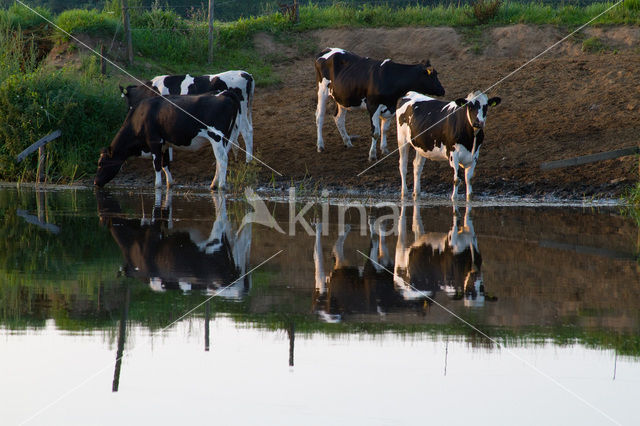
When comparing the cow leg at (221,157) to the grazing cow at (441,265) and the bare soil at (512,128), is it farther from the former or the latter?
the grazing cow at (441,265)

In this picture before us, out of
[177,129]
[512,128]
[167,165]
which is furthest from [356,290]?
[512,128]

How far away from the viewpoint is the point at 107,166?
18.7 m

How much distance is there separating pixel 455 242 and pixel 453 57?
19.6 metres

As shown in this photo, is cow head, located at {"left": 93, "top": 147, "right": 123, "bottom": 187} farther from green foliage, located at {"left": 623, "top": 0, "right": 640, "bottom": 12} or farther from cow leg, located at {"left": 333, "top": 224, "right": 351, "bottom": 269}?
green foliage, located at {"left": 623, "top": 0, "right": 640, "bottom": 12}

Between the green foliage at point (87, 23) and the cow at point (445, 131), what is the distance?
16822 mm

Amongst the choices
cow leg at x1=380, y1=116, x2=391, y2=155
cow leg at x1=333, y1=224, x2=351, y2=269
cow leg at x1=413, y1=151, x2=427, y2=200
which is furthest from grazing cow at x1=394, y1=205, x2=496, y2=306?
cow leg at x1=380, y1=116, x2=391, y2=155

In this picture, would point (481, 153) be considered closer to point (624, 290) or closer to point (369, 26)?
point (624, 290)

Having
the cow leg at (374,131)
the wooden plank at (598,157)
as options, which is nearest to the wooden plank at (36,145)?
the cow leg at (374,131)

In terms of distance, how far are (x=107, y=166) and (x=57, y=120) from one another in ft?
6.30

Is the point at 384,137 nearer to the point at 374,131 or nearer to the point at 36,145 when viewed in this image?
the point at 374,131

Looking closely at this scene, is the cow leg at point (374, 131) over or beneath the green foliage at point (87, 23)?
beneath

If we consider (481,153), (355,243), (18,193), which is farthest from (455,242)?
(18,193)

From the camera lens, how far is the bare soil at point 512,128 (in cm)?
1755

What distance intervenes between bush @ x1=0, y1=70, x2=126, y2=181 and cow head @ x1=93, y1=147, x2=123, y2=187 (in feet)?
3.70
